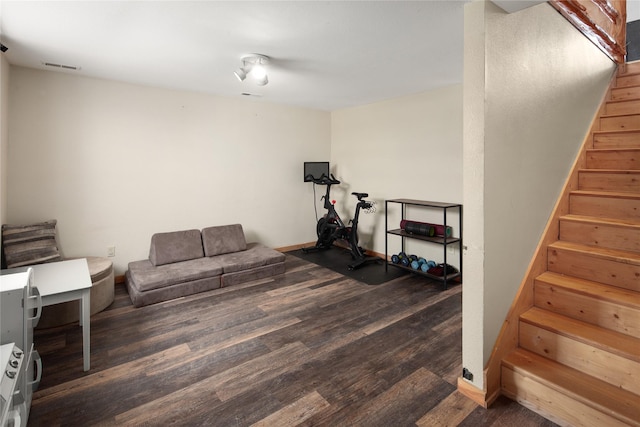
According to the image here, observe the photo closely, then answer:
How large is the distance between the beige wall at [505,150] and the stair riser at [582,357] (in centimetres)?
27

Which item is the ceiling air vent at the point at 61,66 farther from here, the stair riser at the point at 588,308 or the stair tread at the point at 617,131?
the stair tread at the point at 617,131

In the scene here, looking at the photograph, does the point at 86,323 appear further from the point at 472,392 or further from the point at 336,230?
the point at 336,230

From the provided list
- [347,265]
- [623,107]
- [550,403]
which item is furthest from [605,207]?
[347,265]

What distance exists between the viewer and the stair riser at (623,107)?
2.90m

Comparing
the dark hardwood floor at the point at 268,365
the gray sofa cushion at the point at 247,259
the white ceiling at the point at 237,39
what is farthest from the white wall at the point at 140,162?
the dark hardwood floor at the point at 268,365

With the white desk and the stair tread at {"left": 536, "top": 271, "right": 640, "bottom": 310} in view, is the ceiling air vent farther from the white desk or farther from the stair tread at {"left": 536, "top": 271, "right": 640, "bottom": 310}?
the stair tread at {"left": 536, "top": 271, "right": 640, "bottom": 310}

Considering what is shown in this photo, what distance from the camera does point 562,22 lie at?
2.36 m

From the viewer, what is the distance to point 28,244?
3098 millimetres

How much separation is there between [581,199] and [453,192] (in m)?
1.60

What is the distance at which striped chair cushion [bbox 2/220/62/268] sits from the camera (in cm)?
298

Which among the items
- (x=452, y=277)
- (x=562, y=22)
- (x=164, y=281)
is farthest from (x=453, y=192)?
(x=164, y=281)

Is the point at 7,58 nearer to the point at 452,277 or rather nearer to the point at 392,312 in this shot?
the point at 392,312

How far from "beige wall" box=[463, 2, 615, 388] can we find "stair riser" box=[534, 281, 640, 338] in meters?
0.24

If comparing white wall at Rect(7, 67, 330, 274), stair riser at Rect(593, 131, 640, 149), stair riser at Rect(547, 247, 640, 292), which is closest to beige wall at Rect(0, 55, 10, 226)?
white wall at Rect(7, 67, 330, 274)
